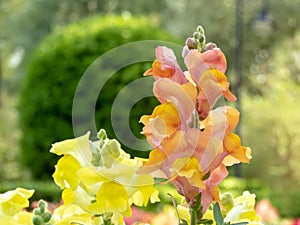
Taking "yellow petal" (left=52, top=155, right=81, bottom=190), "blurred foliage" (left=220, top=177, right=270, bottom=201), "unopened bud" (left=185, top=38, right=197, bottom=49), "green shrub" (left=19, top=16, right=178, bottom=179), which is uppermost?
"green shrub" (left=19, top=16, right=178, bottom=179)

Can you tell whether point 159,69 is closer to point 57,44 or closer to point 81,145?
point 81,145

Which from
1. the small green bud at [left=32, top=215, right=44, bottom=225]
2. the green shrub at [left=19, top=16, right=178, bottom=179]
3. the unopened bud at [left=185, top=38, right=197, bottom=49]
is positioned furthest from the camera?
the green shrub at [left=19, top=16, right=178, bottom=179]

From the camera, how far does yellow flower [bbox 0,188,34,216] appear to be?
903mm

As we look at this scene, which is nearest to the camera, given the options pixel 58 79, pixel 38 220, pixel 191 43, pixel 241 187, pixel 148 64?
pixel 38 220

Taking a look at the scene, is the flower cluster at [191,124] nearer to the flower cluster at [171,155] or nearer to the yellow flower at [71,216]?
the flower cluster at [171,155]

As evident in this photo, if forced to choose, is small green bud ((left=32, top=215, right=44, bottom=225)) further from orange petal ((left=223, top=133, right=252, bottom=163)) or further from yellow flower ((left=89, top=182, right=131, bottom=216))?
orange petal ((left=223, top=133, right=252, bottom=163))

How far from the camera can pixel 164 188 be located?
607 cm

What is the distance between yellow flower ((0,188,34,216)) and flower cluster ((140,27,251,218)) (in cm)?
19

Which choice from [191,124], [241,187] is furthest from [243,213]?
[241,187]

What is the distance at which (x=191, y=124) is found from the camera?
0.83 m

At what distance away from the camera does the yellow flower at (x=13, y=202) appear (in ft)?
2.96

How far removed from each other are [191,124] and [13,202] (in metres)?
0.25

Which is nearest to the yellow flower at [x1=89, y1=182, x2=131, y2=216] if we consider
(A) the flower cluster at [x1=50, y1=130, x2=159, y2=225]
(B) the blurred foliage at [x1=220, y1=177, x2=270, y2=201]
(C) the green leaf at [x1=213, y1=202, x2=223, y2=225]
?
(A) the flower cluster at [x1=50, y1=130, x2=159, y2=225]

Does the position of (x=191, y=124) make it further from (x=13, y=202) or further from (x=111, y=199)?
(x=13, y=202)
